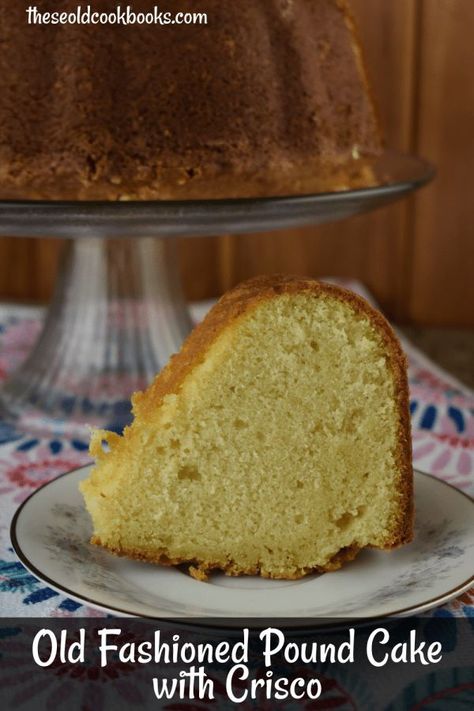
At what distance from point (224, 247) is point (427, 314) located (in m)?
0.28

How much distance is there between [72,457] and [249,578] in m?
0.30

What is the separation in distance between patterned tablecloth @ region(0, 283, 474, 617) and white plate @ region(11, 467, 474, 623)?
Result: 0.03 metres

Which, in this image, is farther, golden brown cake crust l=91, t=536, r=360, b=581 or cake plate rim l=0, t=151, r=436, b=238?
cake plate rim l=0, t=151, r=436, b=238

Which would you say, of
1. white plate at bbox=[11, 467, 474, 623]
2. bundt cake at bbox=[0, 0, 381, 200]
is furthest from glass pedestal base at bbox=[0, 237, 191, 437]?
white plate at bbox=[11, 467, 474, 623]

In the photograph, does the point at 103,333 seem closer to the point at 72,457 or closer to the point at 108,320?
the point at 108,320

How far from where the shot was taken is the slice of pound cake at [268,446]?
60cm

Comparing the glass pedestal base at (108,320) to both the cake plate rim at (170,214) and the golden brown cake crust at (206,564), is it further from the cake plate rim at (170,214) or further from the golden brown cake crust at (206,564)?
the golden brown cake crust at (206,564)

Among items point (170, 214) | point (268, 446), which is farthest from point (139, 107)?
point (268, 446)

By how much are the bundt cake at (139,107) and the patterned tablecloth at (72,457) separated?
227 millimetres

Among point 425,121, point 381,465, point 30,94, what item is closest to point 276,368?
point 381,465

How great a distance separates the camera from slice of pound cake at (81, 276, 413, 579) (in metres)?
0.60

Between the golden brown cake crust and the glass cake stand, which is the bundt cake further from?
the golden brown cake crust

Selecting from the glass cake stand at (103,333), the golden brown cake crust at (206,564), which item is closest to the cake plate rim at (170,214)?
the glass cake stand at (103,333)

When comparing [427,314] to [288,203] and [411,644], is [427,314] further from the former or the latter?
[411,644]
